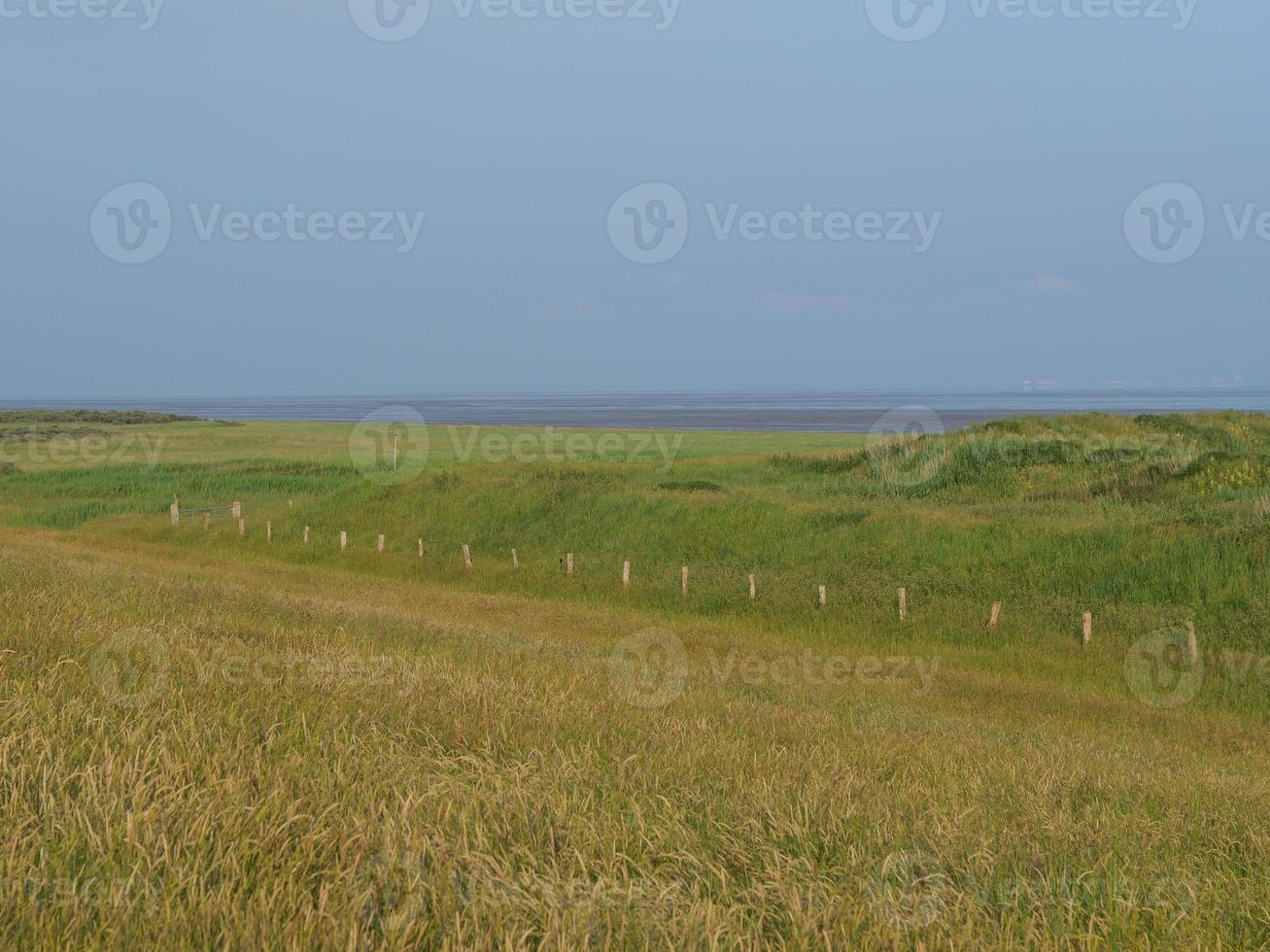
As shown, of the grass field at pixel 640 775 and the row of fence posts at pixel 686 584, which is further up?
the grass field at pixel 640 775

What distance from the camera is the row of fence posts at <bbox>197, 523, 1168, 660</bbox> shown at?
63.0 feet

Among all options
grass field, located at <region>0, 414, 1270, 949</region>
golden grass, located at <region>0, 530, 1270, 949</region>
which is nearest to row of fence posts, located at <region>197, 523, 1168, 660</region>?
grass field, located at <region>0, 414, 1270, 949</region>

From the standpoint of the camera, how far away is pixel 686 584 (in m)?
25.5

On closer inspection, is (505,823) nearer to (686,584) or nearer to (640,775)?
(640,775)

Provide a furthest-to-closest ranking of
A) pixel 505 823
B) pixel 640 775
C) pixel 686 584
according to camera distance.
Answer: pixel 686 584
pixel 640 775
pixel 505 823

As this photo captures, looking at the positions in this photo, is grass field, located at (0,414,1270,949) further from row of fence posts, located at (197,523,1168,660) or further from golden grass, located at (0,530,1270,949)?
row of fence posts, located at (197,523,1168,660)

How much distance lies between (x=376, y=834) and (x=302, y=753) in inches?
38.8

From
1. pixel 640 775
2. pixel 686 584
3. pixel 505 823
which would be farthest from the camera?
pixel 686 584

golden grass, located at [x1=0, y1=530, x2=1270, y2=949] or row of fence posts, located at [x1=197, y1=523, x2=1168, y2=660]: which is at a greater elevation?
golden grass, located at [x1=0, y1=530, x2=1270, y2=949]

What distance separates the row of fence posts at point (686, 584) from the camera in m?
19.2

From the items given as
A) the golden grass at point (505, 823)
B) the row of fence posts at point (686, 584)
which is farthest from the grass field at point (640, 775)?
the row of fence posts at point (686, 584)

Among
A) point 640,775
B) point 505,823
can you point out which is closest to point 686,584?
point 640,775

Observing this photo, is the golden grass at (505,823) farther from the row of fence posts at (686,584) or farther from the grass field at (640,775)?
the row of fence posts at (686,584)

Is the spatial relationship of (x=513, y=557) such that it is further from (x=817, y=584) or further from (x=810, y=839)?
(x=810, y=839)
